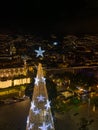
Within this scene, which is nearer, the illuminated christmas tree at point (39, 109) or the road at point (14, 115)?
the illuminated christmas tree at point (39, 109)

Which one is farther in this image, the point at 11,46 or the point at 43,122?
the point at 11,46

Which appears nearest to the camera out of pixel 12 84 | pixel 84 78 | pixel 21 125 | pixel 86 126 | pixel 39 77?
pixel 39 77

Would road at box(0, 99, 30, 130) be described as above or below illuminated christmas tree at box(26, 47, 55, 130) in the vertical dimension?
below

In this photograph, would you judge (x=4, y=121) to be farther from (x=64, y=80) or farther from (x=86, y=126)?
(x=64, y=80)

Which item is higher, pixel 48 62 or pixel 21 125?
pixel 48 62

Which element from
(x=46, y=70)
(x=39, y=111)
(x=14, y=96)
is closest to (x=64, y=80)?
(x=46, y=70)

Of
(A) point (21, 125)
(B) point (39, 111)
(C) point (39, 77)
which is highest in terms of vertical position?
(C) point (39, 77)

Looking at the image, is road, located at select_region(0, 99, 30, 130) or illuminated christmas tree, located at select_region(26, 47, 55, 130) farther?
road, located at select_region(0, 99, 30, 130)

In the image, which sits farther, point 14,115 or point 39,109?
point 14,115

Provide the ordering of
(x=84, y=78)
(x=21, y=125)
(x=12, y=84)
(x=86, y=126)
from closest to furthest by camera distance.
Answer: (x=86, y=126) → (x=21, y=125) → (x=84, y=78) → (x=12, y=84)

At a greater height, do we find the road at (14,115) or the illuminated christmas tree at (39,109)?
the illuminated christmas tree at (39,109)

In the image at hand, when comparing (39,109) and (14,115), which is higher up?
(39,109)
